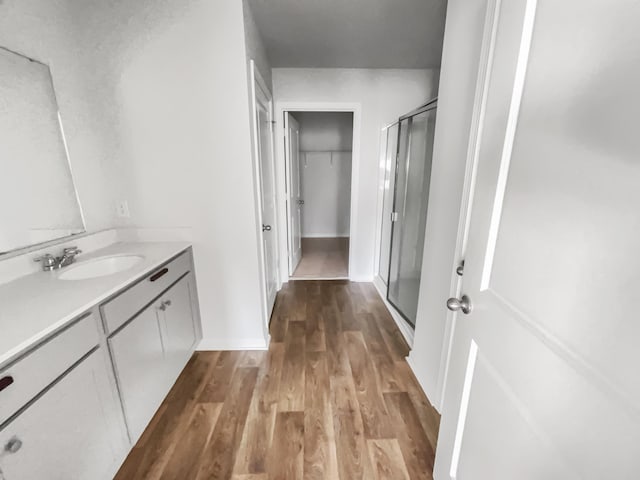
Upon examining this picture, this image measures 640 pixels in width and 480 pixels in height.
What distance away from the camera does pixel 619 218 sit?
481 mm

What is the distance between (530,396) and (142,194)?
228 centimetres

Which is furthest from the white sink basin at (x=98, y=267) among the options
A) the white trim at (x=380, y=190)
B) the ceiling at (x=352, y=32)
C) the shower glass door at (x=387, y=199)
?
the white trim at (x=380, y=190)

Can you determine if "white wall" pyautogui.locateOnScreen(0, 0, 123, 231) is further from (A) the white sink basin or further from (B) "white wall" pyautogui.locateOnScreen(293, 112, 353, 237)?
(B) "white wall" pyautogui.locateOnScreen(293, 112, 353, 237)

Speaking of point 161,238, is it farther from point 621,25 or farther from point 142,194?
point 621,25

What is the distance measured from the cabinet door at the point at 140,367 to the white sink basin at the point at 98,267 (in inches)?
13.0

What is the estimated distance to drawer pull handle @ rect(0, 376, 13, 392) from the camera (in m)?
0.76

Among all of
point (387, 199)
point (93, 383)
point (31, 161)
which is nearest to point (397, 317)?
point (387, 199)

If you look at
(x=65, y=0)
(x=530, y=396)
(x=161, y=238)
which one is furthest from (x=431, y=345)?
(x=65, y=0)

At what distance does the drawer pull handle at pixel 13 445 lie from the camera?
79 centimetres

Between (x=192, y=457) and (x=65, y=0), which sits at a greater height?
(x=65, y=0)

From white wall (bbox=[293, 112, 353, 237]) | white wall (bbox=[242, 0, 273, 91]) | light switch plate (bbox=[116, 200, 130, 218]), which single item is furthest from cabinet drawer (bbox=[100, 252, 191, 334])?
white wall (bbox=[293, 112, 353, 237])

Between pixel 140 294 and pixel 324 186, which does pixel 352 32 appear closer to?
pixel 140 294

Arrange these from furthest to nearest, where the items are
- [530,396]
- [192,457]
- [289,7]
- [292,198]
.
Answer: [292,198], [289,7], [192,457], [530,396]

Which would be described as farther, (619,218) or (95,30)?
(95,30)
